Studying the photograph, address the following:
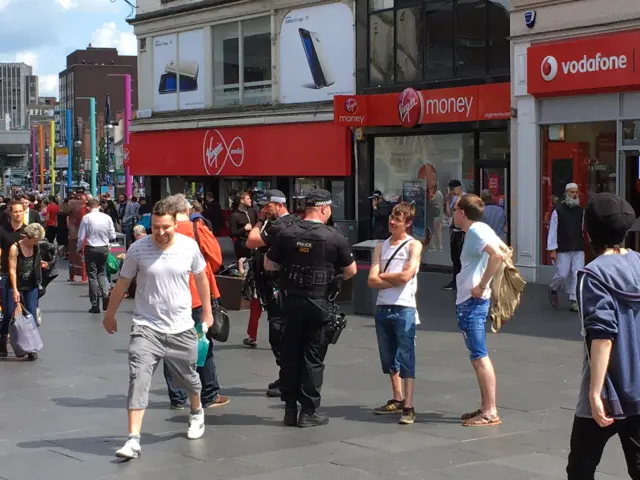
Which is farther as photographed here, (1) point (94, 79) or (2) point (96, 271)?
(1) point (94, 79)

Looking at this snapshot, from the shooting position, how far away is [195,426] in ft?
25.9

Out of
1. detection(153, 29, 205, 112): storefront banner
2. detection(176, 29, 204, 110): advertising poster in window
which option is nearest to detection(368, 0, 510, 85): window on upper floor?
detection(176, 29, 204, 110): advertising poster in window

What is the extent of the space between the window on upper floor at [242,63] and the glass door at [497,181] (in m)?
8.60

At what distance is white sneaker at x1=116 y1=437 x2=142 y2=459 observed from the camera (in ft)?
23.7

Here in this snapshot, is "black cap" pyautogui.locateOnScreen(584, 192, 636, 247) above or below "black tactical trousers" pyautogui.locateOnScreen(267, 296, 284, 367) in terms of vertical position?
above

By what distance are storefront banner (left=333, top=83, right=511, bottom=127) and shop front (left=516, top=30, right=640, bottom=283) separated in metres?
1.02

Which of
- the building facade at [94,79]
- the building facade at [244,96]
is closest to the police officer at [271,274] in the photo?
the building facade at [244,96]

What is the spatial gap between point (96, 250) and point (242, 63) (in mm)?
13008

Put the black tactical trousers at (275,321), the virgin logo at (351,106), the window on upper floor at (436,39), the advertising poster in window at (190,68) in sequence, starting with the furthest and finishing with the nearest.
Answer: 1. the advertising poster in window at (190,68)
2. the virgin logo at (351,106)
3. the window on upper floor at (436,39)
4. the black tactical trousers at (275,321)

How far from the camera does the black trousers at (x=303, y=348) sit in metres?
8.16

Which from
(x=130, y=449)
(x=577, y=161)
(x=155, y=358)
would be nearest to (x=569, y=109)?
(x=577, y=161)

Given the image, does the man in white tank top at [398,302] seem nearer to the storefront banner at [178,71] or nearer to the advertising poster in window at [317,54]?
the advertising poster in window at [317,54]

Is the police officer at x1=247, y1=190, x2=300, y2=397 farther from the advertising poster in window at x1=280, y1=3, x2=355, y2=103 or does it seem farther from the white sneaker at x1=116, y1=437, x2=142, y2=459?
the advertising poster in window at x1=280, y1=3, x2=355, y2=103

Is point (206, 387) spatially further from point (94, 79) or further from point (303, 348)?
point (94, 79)
